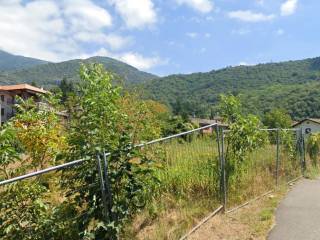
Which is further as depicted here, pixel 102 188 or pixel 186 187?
pixel 186 187

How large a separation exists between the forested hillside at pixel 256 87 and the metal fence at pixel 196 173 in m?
101

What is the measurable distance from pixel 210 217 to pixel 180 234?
54.0 inches

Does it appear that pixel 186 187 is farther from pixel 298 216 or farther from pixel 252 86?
pixel 252 86

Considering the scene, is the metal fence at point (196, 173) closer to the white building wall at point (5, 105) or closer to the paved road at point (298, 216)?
the paved road at point (298, 216)

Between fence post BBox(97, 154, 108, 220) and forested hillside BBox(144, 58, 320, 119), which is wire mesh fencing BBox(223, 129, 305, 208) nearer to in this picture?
fence post BBox(97, 154, 108, 220)

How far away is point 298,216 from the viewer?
9.12m

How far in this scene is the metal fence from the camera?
206 inches

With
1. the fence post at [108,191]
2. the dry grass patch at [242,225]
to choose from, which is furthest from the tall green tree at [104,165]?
the dry grass patch at [242,225]

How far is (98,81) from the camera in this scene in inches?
235

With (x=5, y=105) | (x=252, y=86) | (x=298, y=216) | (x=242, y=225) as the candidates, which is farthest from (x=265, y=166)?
(x=252, y=86)

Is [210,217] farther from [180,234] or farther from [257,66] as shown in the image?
[257,66]

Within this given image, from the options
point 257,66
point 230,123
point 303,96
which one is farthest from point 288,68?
point 230,123

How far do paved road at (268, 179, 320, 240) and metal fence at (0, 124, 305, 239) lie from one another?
0.74 metres

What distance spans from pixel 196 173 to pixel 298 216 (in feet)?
7.59
